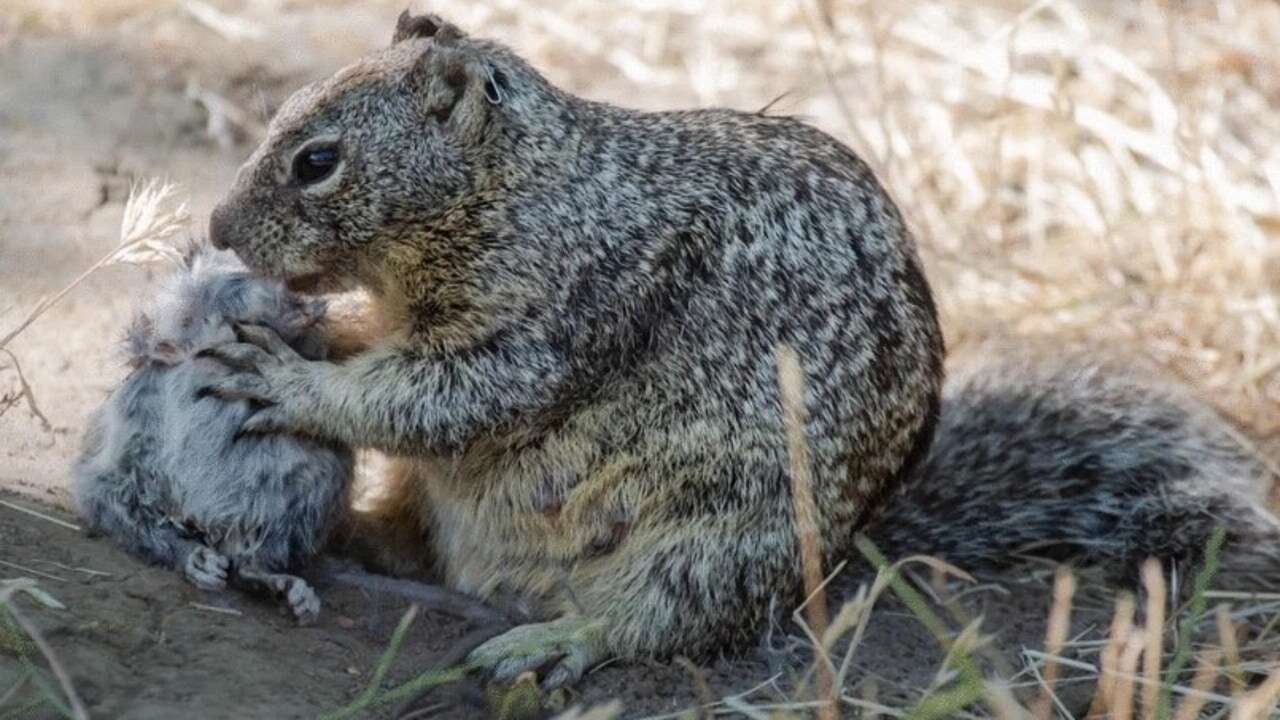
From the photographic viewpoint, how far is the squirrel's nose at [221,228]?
4395mm

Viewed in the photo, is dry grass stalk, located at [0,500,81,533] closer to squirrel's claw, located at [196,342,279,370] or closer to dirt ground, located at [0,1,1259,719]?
dirt ground, located at [0,1,1259,719]

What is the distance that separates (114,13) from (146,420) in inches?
144

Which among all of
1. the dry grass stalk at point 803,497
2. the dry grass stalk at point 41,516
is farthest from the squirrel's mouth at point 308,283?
the dry grass stalk at point 803,497

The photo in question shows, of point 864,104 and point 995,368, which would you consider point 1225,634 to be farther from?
point 864,104

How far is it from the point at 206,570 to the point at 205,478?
222 millimetres

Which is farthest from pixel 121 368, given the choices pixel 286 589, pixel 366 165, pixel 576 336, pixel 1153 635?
pixel 1153 635

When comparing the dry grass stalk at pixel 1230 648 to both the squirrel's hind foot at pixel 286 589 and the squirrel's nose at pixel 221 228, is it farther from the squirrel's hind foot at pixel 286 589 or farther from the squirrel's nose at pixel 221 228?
the squirrel's nose at pixel 221 228

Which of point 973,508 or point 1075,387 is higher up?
point 1075,387

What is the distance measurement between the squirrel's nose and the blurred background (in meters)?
0.96

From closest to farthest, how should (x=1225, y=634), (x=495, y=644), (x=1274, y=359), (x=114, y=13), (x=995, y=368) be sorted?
(x=1225, y=634) → (x=495, y=644) → (x=995, y=368) → (x=1274, y=359) → (x=114, y=13)

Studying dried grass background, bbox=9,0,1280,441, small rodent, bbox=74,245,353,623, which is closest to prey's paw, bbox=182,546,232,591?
small rodent, bbox=74,245,353,623

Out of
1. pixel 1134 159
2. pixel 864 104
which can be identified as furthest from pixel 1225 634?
pixel 864 104

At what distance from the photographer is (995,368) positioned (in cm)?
545

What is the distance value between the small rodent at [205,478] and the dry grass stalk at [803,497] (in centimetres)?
112
